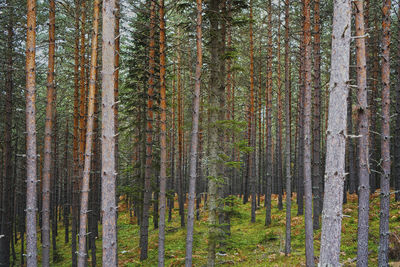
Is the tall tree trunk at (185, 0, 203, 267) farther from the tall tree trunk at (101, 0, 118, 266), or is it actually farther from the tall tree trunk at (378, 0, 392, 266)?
the tall tree trunk at (378, 0, 392, 266)

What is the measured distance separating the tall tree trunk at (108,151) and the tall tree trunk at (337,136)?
4.21 meters

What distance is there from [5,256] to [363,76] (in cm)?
1756

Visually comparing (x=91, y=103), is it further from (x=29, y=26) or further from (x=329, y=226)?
(x=329, y=226)

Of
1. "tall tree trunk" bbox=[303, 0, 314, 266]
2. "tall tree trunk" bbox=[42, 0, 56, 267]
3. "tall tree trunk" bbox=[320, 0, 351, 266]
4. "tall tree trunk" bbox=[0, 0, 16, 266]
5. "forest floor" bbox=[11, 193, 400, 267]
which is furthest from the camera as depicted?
"tall tree trunk" bbox=[0, 0, 16, 266]

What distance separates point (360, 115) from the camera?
7.75 m

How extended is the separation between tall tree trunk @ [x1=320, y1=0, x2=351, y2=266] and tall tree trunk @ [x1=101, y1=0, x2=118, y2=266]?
421 centimetres

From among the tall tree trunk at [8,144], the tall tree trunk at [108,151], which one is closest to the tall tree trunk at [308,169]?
the tall tree trunk at [108,151]

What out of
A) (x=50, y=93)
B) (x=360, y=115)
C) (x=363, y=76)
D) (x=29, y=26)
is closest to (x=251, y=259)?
(x=360, y=115)

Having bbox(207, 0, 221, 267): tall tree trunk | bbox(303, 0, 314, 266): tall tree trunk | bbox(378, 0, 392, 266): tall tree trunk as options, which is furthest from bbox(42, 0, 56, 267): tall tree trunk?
bbox(378, 0, 392, 266): tall tree trunk

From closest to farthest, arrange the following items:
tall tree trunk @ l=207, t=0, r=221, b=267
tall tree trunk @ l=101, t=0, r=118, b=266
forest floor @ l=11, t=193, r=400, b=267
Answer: tall tree trunk @ l=101, t=0, r=118, b=266
tall tree trunk @ l=207, t=0, r=221, b=267
forest floor @ l=11, t=193, r=400, b=267

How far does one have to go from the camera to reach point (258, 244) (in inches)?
566

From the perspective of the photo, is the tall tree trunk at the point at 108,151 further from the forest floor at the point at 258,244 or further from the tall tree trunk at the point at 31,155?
the forest floor at the point at 258,244

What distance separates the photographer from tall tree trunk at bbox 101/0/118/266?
6.10 meters

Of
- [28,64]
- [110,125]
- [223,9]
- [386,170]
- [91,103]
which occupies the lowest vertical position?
[386,170]
